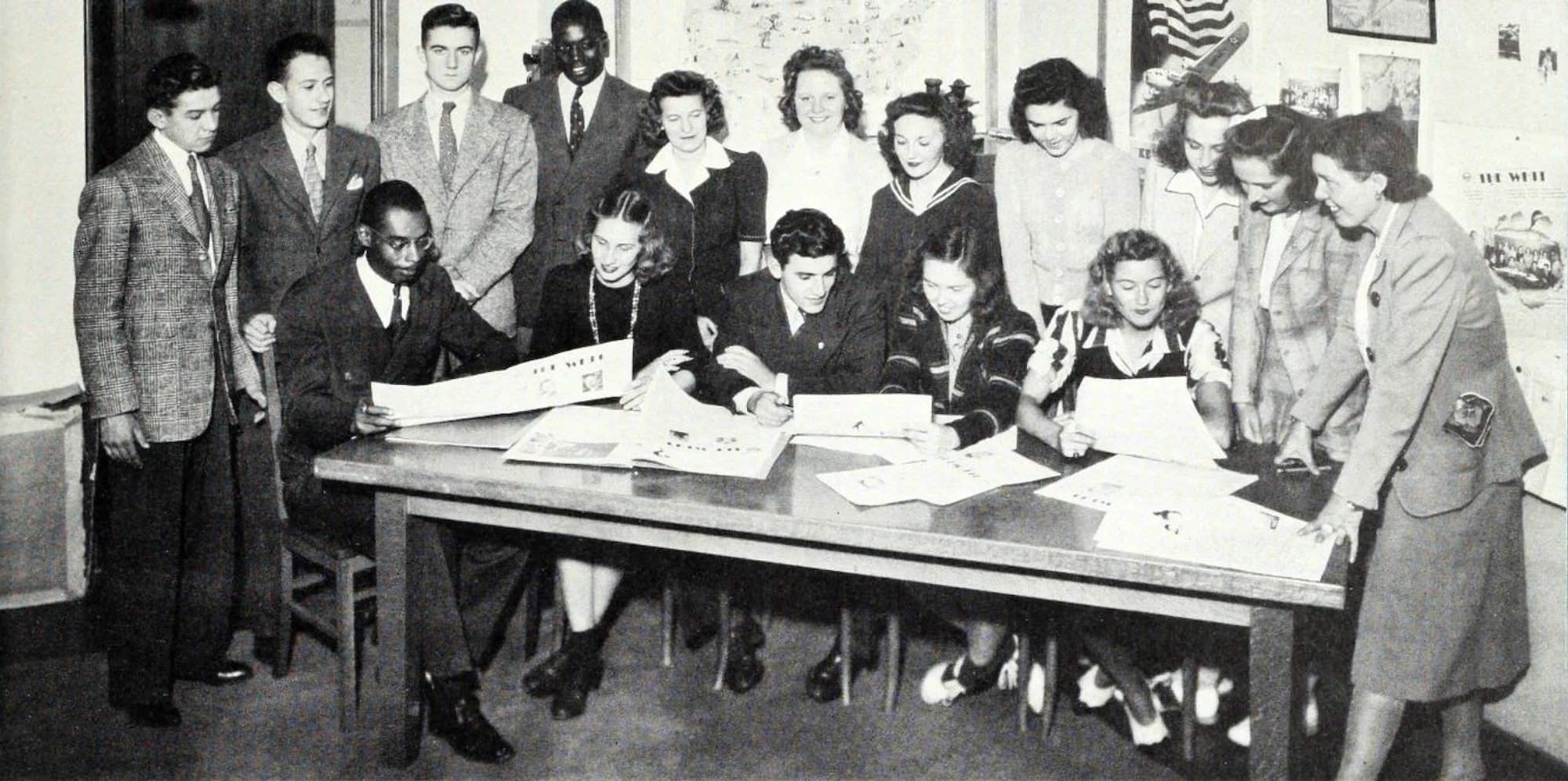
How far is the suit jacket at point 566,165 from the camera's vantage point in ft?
10.9

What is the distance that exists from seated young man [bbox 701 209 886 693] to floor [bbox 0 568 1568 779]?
0.23 m

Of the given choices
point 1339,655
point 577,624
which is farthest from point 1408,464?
point 577,624

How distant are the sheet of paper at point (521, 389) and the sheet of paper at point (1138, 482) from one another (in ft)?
3.30

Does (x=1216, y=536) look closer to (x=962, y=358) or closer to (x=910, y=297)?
(x=962, y=358)

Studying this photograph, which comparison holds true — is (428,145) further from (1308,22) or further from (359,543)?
(1308,22)

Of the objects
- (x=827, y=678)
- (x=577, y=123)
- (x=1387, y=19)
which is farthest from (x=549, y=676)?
(x=1387, y=19)

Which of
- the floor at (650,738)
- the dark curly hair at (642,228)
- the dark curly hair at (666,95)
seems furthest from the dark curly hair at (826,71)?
the floor at (650,738)

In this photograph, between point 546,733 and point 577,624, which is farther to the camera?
point 577,624

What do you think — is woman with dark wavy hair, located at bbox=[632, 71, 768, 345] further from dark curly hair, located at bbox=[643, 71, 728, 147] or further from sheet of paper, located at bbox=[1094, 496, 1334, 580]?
sheet of paper, located at bbox=[1094, 496, 1334, 580]

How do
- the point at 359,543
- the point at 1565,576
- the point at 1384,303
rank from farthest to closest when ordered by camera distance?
1. the point at 359,543
2. the point at 1565,576
3. the point at 1384,303

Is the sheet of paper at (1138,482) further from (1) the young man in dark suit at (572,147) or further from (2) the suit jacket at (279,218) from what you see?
(2) the suit jacket at (279,218)

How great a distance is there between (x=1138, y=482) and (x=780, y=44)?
7.69 feet

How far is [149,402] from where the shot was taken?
8.47 feet

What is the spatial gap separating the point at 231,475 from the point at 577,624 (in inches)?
38.2
